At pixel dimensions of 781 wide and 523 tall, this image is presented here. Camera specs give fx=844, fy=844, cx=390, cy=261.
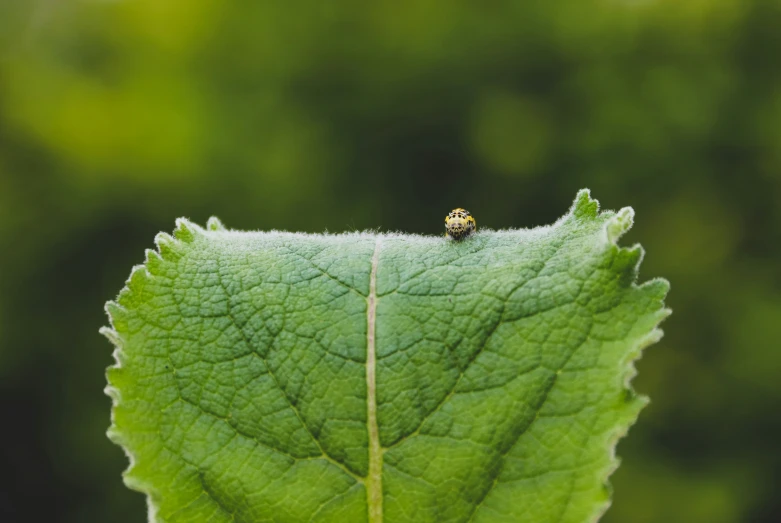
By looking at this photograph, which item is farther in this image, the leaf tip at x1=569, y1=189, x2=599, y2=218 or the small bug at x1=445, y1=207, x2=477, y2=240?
the small bug at x1=445, y1=207, x2=477, y2=240

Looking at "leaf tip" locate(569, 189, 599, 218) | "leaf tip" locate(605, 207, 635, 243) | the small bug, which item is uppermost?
the small bug

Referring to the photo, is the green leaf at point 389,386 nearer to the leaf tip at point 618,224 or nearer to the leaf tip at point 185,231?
the leaf tip at point 618,224

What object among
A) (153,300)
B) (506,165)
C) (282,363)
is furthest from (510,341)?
(506,165)

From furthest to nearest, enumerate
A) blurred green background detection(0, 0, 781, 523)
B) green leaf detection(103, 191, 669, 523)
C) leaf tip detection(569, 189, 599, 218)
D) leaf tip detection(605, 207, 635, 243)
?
blurred green background detection(0, 0, 781, 523) < leaf tip detection(569, 189, 599, 218) < leaf tip detection(605, 207, 635, 243) < green leaf detection(103, 191, 669, 523)

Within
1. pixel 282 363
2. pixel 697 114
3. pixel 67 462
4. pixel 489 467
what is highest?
pixel 697 114

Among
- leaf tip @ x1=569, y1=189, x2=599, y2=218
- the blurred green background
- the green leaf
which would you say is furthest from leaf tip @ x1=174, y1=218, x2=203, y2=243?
the blurred green background

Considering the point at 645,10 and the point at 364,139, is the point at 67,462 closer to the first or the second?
the point at 364,139

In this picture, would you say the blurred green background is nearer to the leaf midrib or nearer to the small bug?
the small bug
